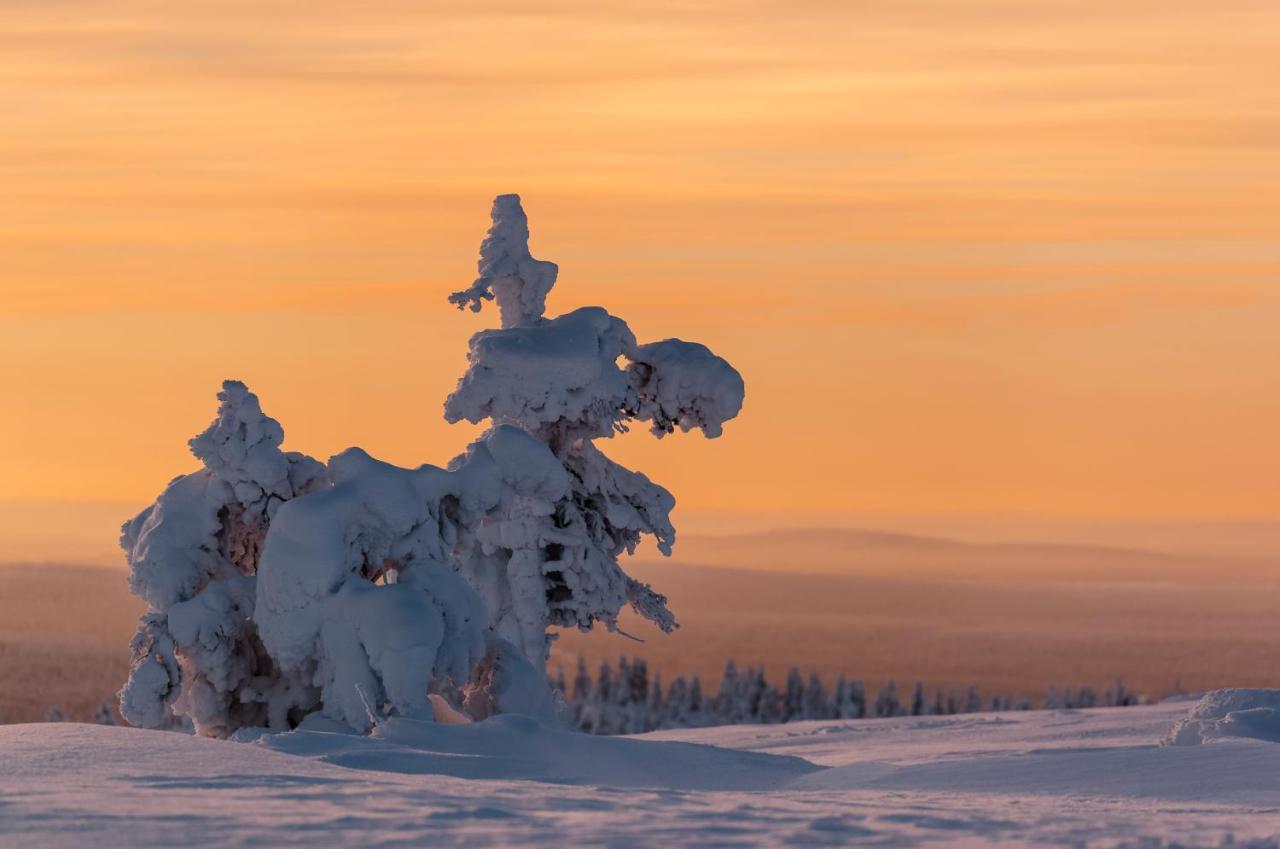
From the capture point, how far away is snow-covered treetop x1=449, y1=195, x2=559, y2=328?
31.6m

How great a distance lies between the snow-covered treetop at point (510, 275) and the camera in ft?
104

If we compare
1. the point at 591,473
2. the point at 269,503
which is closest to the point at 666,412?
the point at 591,473

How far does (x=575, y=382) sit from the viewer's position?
3020 centimetres

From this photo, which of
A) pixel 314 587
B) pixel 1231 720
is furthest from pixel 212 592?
pixel 1231 720

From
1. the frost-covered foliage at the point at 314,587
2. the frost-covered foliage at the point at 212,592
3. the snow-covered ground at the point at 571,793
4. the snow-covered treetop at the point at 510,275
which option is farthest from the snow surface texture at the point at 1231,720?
the snow-covered treetop at the point at 510,275

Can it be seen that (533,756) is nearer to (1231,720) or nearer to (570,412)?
(1231,720)

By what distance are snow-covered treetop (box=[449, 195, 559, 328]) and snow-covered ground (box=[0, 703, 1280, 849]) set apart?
10.7 meters

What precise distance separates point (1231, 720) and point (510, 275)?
43.3 ft

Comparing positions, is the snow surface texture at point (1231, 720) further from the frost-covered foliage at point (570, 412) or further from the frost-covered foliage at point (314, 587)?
the frost-covered foliage at point (570, 412)

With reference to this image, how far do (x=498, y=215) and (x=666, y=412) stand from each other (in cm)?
405

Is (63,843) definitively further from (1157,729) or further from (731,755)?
(1157,729)

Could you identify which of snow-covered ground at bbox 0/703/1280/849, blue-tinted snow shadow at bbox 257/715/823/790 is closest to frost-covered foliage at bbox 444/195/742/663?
snow-covered ground at bbox 0/703/1280/849

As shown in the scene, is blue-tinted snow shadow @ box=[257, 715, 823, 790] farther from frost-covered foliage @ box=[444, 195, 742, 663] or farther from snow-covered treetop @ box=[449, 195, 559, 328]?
snow-covered treetop @ box=[449, 195, 559, 328]

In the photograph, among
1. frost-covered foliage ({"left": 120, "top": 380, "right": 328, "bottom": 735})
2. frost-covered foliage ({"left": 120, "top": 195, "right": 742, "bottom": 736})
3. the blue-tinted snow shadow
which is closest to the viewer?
the blue-tinted snow shadow
